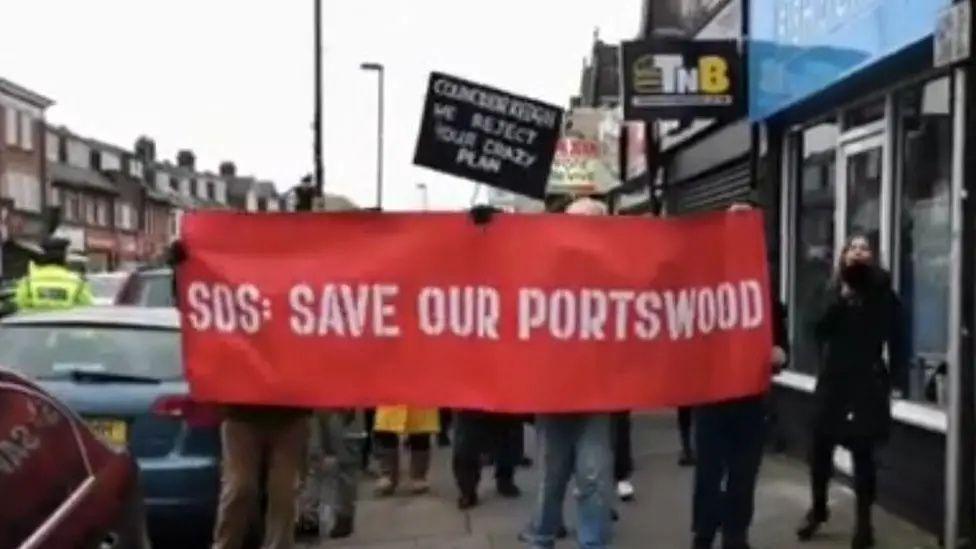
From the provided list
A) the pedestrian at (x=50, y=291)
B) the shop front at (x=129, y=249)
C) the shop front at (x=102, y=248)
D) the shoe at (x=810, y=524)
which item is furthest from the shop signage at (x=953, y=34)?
the shop front at (x=129, y=249)

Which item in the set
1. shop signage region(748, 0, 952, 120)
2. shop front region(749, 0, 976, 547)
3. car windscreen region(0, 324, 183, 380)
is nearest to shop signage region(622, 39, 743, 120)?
shop signage region(748, 0, 952, 120)

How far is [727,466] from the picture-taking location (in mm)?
7957

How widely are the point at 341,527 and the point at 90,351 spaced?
1.67 metres

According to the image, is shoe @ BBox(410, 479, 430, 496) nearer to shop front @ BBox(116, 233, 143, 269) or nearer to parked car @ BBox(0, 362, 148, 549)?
parked car @ BBox(0, 362, 148, 549)

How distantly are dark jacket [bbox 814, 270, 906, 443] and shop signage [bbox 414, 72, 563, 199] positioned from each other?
11.1 ft

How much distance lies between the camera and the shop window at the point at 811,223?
11.8m

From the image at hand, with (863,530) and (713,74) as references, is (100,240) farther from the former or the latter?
(863,530)

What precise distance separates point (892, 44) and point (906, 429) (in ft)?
7.19

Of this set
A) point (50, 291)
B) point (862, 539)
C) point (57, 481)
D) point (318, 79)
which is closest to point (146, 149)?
point (318, 79)

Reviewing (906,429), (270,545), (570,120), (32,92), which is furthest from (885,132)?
(32,92)

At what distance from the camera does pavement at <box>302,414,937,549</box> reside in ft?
29.1

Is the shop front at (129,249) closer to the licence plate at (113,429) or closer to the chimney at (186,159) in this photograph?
the chimney at (186,159)

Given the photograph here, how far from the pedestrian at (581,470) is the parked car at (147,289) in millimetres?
9422

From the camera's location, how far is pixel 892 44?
9.13 m
